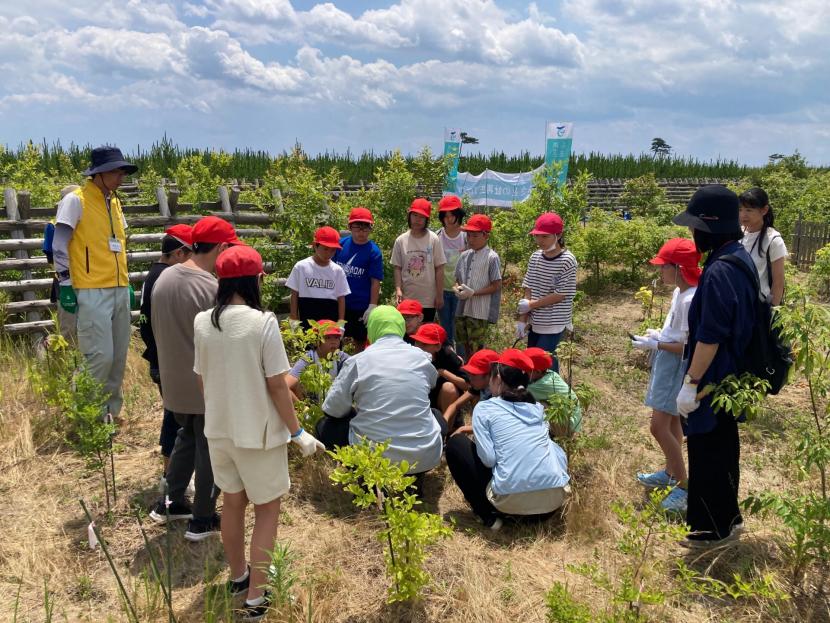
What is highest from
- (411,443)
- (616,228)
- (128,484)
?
(616,228)

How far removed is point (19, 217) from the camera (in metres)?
5.90

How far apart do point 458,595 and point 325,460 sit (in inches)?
56.9

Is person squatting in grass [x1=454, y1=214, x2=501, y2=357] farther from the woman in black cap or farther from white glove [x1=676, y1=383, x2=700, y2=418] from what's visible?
white glove [x1=676, y1=383, x2=700, y2=418]

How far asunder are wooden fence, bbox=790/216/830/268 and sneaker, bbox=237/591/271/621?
1227cm

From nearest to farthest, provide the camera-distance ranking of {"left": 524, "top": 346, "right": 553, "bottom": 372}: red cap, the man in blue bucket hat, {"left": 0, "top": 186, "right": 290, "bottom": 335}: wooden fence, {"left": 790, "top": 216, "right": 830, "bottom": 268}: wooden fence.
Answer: {"left": 524, "top": 346, "right": 553, "bottom": 372}: red cap, the man in blue bucket hat, {"left": 0, "top": 186, "right": 290, "bottom": 335}: wooden fence, {"left": 790, "top": 216, "right": 830, "bottom": 268}: wooden fence

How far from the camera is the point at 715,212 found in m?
2.76

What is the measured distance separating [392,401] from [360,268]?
73.2 inches

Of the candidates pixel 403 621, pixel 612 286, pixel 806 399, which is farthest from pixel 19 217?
pixel 612 286

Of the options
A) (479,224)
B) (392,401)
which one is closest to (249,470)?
(392,401)

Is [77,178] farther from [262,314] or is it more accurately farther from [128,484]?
[262,314]

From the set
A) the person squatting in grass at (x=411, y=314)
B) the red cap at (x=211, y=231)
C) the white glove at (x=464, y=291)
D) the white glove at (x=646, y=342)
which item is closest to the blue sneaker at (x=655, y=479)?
the white glove at (x=646, y=342)

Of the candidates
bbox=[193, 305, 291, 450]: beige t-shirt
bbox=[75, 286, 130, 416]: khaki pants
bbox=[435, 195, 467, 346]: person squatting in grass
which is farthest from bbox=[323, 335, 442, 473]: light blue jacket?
bbox=[435, 195, 467, 346]: person squatting in grass

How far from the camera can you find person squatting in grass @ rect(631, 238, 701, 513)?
3297 mm

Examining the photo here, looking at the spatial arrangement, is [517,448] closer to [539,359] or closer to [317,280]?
[539,359]
